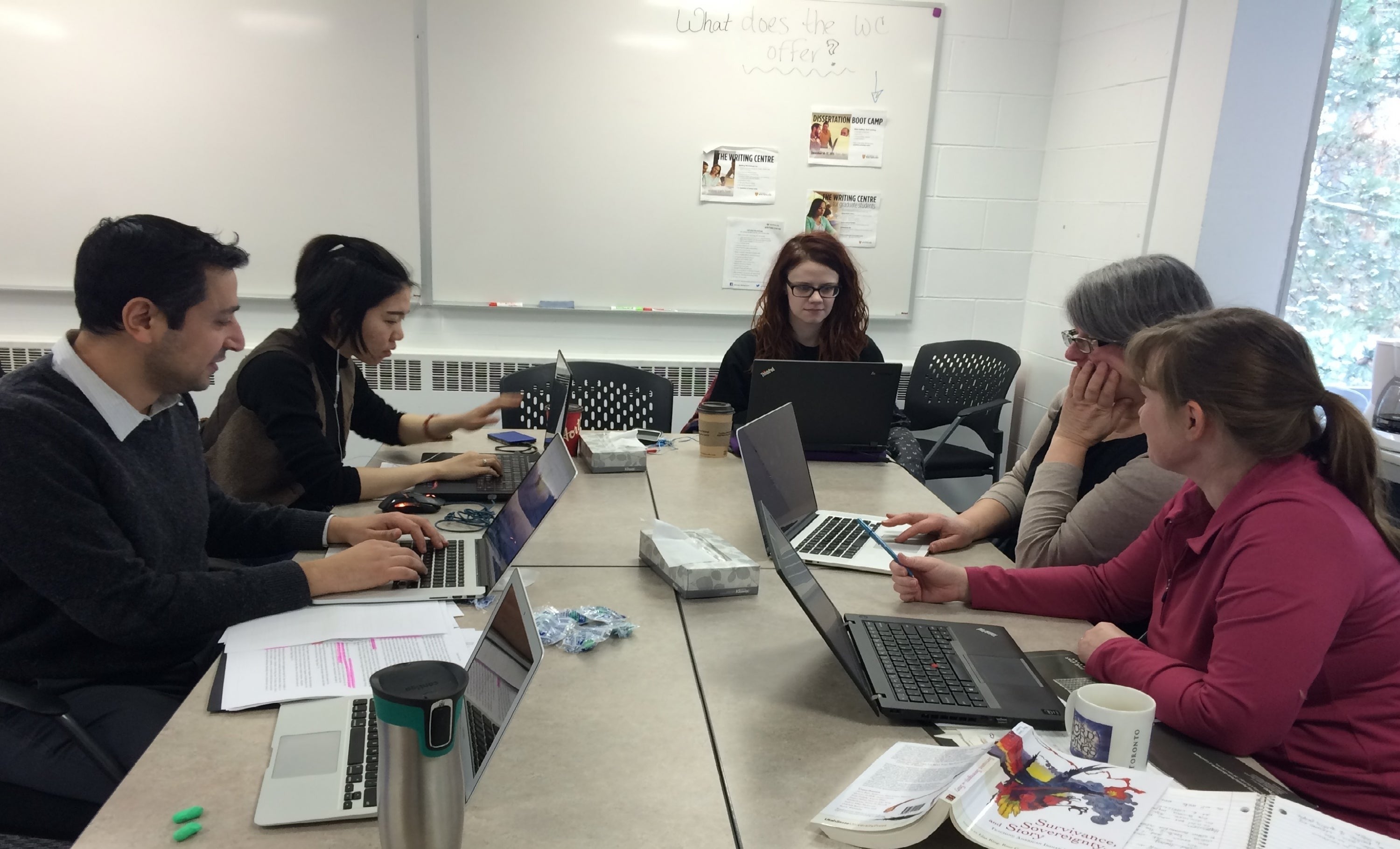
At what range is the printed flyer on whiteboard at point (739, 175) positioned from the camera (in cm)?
376

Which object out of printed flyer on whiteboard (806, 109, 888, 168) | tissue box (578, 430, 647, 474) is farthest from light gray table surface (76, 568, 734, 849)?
printed flyer on whiteboard (806, 109, 888, 168)

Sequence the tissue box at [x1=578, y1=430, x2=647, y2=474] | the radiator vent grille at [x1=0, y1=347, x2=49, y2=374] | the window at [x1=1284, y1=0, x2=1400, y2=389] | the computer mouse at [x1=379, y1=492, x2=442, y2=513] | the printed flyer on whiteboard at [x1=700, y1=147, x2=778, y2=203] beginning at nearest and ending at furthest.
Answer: the computer mouse at [x1=379, y1=492, x2=442, y2=513] < the tissue box at [x1=578, y1=430, x2=647, y2=474] < the window at [x1=1284, y1=0, x2=1400, y2=389] < the radiator vent grille at [x1=0, y1=347, x2=49, y2=374] < the printed flyer on whiteboard at [x1=700, y1=147, x2=778, y2=203]

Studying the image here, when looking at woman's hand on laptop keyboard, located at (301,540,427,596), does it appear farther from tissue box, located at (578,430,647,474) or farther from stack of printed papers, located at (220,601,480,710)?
tissue box, located at (578,430,647,474)

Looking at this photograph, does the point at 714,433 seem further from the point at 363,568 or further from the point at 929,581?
the point at 363,568

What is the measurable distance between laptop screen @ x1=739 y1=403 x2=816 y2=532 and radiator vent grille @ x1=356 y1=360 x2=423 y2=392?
2.20 m

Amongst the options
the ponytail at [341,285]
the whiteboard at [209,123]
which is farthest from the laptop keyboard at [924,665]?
the whiteboard at [209,123]

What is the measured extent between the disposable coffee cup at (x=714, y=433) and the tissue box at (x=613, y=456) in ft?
0.63

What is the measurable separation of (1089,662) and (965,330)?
9.65ft

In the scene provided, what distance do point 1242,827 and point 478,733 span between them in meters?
0.77

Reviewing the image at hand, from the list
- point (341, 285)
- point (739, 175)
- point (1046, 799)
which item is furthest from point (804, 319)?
point (1046, 799)

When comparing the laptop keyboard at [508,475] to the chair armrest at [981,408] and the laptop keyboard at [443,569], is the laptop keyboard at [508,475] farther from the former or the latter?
the chair armrest at [981,408]

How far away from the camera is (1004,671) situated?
131 cm

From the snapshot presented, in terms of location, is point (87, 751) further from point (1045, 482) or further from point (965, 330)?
point (965, 330)

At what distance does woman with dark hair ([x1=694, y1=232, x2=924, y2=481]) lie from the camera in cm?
294
